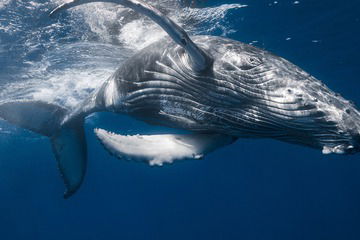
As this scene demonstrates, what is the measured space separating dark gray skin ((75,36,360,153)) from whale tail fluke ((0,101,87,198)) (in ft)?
9.72

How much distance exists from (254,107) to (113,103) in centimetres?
290

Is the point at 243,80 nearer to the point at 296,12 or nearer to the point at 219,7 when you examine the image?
the point at 219,7

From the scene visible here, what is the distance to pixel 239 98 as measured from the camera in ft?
12.6

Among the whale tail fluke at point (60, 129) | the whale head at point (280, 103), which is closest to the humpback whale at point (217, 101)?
the whale head at point (280, 103)

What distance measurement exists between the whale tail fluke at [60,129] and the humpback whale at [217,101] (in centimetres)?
282

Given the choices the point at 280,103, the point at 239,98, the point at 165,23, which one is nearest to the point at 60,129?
the point at 165,23

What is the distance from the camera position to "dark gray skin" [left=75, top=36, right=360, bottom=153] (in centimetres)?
330

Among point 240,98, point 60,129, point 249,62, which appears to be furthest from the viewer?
point 60,129

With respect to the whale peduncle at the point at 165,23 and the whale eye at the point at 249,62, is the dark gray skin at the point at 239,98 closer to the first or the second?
the whale eye at the point at 249,62

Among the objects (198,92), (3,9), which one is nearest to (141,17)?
(3,9)

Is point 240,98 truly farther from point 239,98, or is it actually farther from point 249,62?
point 249,62

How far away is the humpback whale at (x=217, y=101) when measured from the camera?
334cm

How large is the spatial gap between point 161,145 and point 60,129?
4.68m

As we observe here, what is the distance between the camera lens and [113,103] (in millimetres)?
5551
